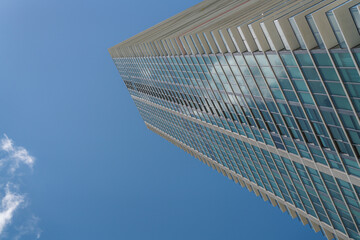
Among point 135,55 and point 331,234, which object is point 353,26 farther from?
point 135,55

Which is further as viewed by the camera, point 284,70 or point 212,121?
point 212,121

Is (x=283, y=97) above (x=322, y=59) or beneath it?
beneath

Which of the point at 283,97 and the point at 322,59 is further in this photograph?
the point at 283,97

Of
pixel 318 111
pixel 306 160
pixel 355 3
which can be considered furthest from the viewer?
pixel 306 160

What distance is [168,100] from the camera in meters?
89.1

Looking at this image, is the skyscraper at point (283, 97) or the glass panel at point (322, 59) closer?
the glass panel at point (322, 59)

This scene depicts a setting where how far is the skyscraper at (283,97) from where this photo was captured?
2848 cm

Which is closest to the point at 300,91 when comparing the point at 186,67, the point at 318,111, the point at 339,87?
the point at 318,111

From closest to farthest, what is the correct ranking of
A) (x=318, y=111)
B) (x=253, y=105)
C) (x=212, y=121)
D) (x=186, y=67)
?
(x=318, y=111) → (x=253, y=105) → (x=186, y=67) → (x=212, y=121)

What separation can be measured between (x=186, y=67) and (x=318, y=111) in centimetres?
3152

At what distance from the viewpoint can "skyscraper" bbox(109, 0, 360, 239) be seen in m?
28.5

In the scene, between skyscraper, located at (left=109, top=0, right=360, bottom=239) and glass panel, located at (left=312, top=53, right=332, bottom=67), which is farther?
skyscraper, located at (left=109, top=0, right=360, bottom=239)

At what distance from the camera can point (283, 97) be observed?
127 feet

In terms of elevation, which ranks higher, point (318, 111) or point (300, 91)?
point (300, 91)
